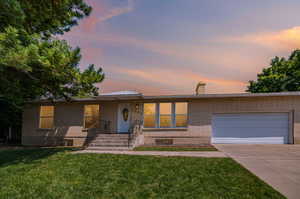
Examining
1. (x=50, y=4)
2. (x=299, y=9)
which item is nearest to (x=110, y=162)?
(x=50, y=4)

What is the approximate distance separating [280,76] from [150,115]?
883 inches

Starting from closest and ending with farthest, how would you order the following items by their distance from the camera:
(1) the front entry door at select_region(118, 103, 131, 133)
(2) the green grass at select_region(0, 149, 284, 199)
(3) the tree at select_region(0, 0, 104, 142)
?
(2) the green grass at select_region(0, 149, 284, 199) → (3) the tree at select_region(0, 0, 104, 142) → (1) the front entry door at select_region(118, 103, 131, 133)

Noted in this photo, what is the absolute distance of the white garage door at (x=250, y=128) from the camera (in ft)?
35.8

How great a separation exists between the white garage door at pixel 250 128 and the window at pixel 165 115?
1999 millimetres

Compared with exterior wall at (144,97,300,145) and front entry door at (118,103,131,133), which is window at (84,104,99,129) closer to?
front entry door at (118,103,131,133)

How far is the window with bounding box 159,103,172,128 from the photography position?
1176 cm

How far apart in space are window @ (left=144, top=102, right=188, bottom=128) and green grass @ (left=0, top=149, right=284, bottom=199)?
17.6 ft

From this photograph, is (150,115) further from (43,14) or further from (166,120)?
(43,14)

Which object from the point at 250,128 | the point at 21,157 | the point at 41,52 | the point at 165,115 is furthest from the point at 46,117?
the point at 250,128

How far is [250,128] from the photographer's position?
11188 millimetres

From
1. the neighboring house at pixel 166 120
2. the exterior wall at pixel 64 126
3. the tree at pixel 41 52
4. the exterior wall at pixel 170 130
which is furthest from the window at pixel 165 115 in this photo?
the tree at pixel 41 52

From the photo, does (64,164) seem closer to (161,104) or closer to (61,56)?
(61,56)

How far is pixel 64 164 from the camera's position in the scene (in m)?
6.16

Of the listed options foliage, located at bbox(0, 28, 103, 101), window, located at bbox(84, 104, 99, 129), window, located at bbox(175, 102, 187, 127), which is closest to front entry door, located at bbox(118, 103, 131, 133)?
window, located at bbox(84, 104, 99, 129)
